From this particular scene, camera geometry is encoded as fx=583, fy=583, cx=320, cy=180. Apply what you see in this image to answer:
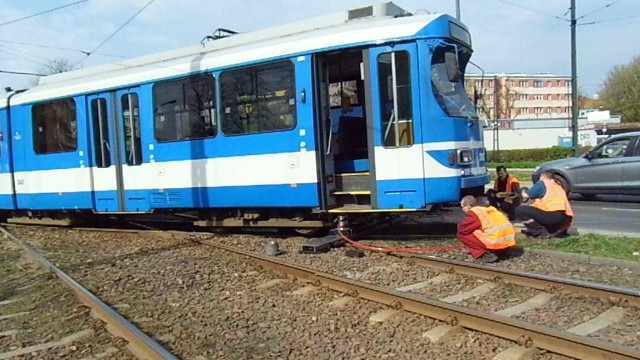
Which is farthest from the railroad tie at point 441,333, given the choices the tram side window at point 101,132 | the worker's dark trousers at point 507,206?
the tram side window at point 101,132

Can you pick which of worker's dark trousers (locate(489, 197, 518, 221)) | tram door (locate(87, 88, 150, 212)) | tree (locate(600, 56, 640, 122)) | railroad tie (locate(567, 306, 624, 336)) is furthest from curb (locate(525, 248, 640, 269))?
tree (locate(600, 56, 640, 122))

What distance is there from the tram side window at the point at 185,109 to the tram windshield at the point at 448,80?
377cm

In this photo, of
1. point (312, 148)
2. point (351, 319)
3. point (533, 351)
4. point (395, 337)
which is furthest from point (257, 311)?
point (312, 148)

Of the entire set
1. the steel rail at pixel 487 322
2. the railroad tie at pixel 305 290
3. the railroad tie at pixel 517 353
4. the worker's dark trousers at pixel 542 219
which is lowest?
the railroad tie at pixel 517 353

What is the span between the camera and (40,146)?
1293 cm

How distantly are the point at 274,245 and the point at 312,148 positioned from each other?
61.6 inches

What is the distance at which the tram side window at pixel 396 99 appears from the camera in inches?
326

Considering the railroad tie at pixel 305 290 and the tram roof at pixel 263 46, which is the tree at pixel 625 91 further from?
the railroad tie at pixel 305 290

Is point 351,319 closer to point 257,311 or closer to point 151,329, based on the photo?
point 257,311

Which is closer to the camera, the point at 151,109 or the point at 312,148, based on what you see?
the point at 312,148

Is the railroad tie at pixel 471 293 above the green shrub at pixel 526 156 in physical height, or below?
below

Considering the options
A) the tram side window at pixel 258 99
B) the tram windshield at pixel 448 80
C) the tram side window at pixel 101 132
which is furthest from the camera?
the tram side window at pixel 101 132

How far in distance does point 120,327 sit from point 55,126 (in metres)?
8.55

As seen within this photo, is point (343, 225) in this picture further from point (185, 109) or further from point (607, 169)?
point (607, 169)
